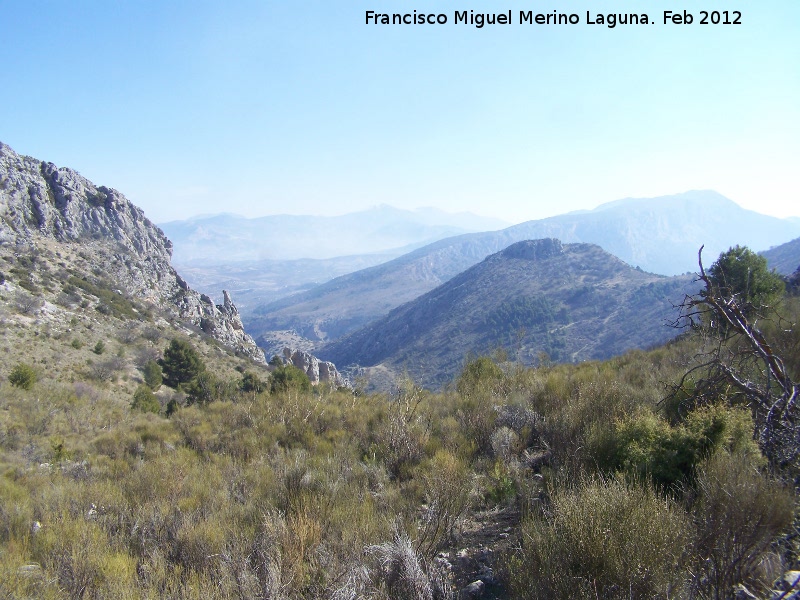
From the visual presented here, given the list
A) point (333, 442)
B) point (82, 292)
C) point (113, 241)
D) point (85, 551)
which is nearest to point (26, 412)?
point (333, 442)

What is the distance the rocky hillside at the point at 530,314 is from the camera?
82.8 m

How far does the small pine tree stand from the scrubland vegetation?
22.3 meters

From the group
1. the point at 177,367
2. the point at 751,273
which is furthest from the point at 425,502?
the point at 177,367

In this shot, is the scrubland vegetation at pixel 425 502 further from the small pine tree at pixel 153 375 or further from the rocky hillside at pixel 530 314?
the rocky hillside at pixel 530 314

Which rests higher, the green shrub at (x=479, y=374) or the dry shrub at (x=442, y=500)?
the dry shrub at (x=442, y=500)

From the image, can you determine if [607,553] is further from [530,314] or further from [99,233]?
[530,314]

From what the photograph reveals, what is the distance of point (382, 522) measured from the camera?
144 inches

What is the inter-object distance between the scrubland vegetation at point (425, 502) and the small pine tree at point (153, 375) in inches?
880

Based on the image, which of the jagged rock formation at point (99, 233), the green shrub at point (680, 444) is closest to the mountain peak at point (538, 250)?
the jagged rock formation at point (99, 233)

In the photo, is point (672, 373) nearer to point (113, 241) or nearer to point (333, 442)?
point (333, 442)

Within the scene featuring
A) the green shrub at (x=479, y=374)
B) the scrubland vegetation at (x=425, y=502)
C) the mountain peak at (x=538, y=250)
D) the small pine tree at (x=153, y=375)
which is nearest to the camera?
the scrubland vegetation at (x=425, y=502)

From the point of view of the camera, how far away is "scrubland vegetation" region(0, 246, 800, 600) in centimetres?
251

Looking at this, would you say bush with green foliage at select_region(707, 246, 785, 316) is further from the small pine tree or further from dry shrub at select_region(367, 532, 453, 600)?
the small pine tree

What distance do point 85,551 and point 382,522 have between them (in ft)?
8.04
